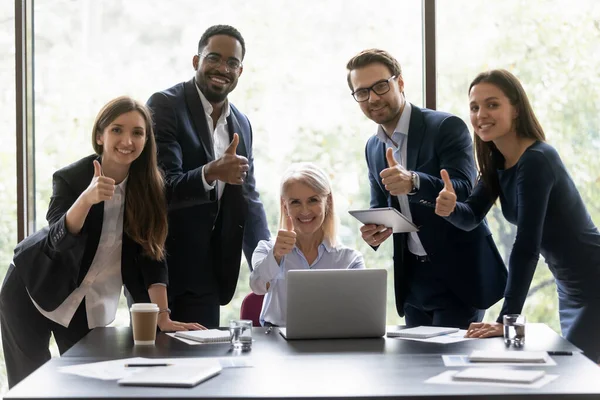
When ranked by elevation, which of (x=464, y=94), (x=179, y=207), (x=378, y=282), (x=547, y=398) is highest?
(x=464, y=94)

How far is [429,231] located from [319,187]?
0.49 meters

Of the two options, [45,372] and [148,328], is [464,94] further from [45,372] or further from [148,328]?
[45,372]

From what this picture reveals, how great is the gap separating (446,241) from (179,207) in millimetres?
1124

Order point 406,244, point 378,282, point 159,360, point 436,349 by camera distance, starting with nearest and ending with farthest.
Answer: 1. point 159,360
2. point 436,349
3. point 378,282
4. point 406,244

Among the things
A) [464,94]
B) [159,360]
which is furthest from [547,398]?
[464,94]

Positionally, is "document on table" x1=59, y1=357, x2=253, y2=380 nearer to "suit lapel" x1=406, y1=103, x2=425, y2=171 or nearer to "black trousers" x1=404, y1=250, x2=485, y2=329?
"black trousers" x1=404, y1=250, x2=485, y2=329

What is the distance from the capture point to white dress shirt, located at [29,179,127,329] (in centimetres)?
300

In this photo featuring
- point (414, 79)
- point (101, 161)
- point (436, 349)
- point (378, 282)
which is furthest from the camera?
point (414, 79)

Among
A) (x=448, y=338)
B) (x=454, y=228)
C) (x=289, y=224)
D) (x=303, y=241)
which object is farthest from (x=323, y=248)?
(x=448, y=338)

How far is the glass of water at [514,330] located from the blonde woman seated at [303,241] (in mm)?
829

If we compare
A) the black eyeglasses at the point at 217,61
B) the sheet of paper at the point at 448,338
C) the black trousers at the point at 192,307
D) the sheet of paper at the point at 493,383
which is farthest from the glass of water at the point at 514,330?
the black eyeglasses at the point at 217,61

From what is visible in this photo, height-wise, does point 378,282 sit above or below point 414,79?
below

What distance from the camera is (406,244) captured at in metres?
3.39

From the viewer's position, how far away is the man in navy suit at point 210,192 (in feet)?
11.1
